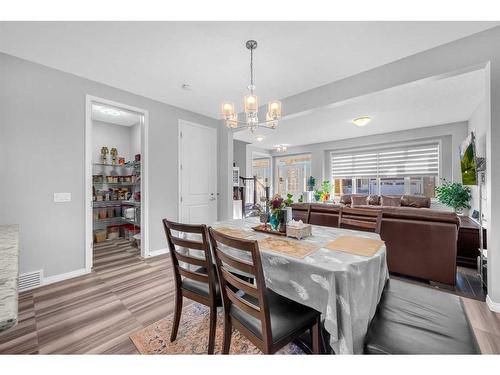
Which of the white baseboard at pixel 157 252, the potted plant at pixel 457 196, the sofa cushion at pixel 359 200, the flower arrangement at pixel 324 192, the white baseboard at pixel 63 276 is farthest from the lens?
the flower arrangement at pixel 324 192

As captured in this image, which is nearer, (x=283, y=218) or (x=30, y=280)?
(x=283, y=218)

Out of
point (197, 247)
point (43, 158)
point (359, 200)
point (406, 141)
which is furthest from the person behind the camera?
point (359, 200)

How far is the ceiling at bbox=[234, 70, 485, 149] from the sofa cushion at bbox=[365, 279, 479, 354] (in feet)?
7.57

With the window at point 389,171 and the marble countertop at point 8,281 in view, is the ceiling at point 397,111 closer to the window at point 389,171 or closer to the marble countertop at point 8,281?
the window at point 389,171

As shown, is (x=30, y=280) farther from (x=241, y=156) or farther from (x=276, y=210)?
(x=241, y=156)

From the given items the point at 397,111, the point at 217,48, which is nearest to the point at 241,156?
the point at 397,111

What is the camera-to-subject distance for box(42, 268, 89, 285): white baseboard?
256 cm

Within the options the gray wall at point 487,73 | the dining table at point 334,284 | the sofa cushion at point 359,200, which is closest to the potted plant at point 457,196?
the sofa cushion at point 359,200

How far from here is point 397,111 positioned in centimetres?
436

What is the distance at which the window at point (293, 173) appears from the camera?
8.45 meters

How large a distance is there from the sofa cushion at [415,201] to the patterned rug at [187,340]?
5.47 m

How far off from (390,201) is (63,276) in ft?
22.4

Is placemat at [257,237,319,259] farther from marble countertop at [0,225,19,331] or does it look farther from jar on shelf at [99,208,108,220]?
jar on shelf at [99,208,108,220]
